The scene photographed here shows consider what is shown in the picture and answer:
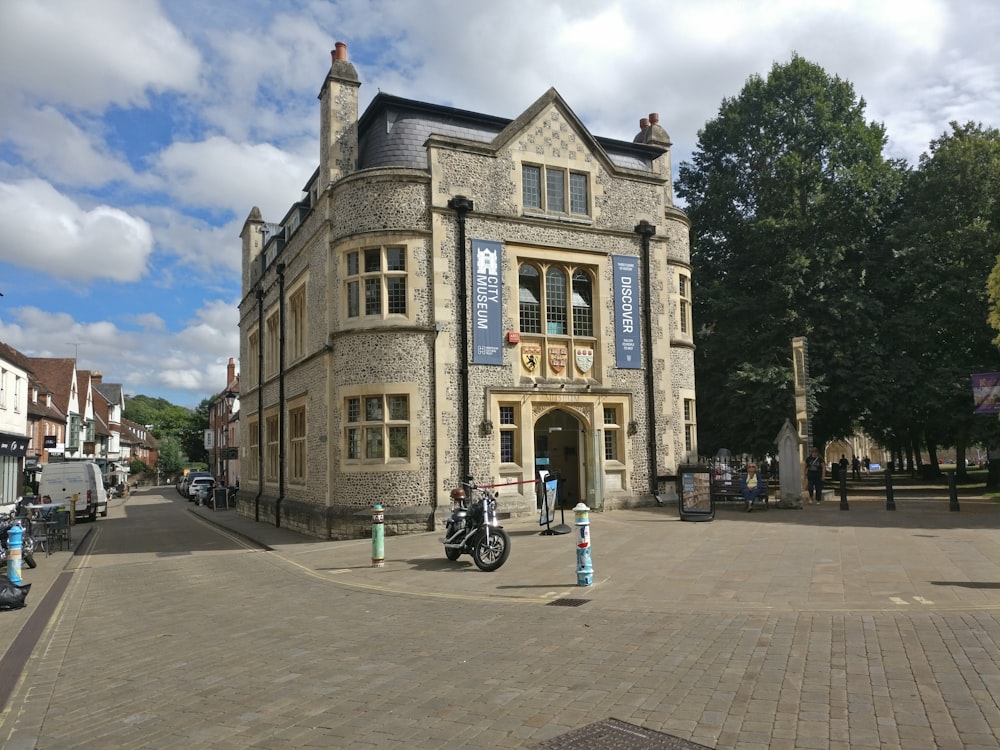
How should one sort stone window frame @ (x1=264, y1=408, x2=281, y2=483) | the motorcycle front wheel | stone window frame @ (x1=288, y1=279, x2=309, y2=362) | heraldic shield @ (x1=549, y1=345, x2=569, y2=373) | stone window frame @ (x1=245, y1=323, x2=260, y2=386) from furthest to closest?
stone window frame @ (x1=245, y1=323, x2=260, y2=386) → stone window frame @ (x1=264, y1=408, x2=281, y2=483) → stone window frame @ (x1=288, y1=279, x2=309, y2=362) → heraldic shield @ (x1=549, y1=345, x2=569, y2=373) → the motorcycle front wheel

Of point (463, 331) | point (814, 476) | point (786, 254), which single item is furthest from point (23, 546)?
point (786, 254)

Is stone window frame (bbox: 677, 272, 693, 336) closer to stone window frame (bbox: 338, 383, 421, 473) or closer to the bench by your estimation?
the bench

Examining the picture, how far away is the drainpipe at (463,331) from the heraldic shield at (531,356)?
5.56ft

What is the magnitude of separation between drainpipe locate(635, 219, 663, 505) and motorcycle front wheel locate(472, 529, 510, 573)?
396 inches

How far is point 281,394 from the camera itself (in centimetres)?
2558

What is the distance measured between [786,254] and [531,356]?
50.6 ft

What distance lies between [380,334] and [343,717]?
1381 centimetres

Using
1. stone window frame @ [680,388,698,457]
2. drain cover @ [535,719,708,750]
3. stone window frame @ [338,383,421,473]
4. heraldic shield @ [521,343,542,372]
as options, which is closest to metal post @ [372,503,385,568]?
stone window frame @ [338,383,421,473]

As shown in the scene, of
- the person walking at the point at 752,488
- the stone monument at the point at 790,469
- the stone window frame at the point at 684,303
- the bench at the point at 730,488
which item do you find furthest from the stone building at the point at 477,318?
the stone monument at the point at 790,469

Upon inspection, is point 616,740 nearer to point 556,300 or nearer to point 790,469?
point 556,300

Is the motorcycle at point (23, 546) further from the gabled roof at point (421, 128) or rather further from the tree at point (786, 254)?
the tree at point (786, 254)

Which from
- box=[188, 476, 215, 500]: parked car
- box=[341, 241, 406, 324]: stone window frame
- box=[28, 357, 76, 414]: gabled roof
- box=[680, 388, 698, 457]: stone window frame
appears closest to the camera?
box=[341, 241, 406, 324]: stone window frame

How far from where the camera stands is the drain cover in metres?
4.67

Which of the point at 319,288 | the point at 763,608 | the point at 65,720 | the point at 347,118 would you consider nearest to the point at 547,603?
the point at 763,608
